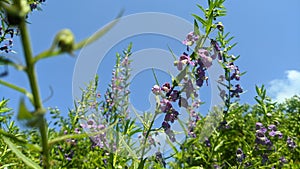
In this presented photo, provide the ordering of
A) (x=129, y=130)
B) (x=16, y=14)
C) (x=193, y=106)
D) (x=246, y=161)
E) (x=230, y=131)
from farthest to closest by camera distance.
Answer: (x=246, y=161) < (x=230, y=131) < (x=193, y=106) < (x=129, y=130) < (x=16, y=14)

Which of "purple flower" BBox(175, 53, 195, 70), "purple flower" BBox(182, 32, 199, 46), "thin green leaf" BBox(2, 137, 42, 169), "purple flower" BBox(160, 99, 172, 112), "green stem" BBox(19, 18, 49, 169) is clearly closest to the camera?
"green stem" BBox(19, 18, 49, 169)

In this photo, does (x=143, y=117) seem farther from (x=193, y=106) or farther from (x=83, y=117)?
(x=83, y=117)

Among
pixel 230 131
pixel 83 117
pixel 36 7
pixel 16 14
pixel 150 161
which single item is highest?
pixel 36 7

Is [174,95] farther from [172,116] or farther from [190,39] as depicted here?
[190,39]

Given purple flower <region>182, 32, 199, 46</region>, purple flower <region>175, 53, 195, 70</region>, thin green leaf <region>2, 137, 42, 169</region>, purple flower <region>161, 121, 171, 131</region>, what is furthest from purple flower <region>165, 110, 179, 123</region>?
thin green leaf <region>2, 137, 42, 169</region>

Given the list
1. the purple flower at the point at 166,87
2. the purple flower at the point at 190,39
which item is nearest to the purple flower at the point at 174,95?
the purple flower at the point at 166,87

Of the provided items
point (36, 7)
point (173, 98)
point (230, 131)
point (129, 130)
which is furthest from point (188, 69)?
point (36, 7)

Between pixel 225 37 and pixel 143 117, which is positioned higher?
pixel 225 37

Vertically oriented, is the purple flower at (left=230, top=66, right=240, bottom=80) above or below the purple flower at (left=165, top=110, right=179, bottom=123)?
above

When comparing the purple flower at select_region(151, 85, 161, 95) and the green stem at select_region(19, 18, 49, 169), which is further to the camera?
the purple flower at select_region(151, 85, 161, 95)

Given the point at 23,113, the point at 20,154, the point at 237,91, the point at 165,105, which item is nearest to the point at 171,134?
the point at 165,105

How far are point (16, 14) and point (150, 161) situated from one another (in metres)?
2.75

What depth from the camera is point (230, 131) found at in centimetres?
309

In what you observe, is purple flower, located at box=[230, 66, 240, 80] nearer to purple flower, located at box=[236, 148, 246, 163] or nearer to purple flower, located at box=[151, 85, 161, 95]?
purple flower, located at box=[236, 148, 246, 163]
